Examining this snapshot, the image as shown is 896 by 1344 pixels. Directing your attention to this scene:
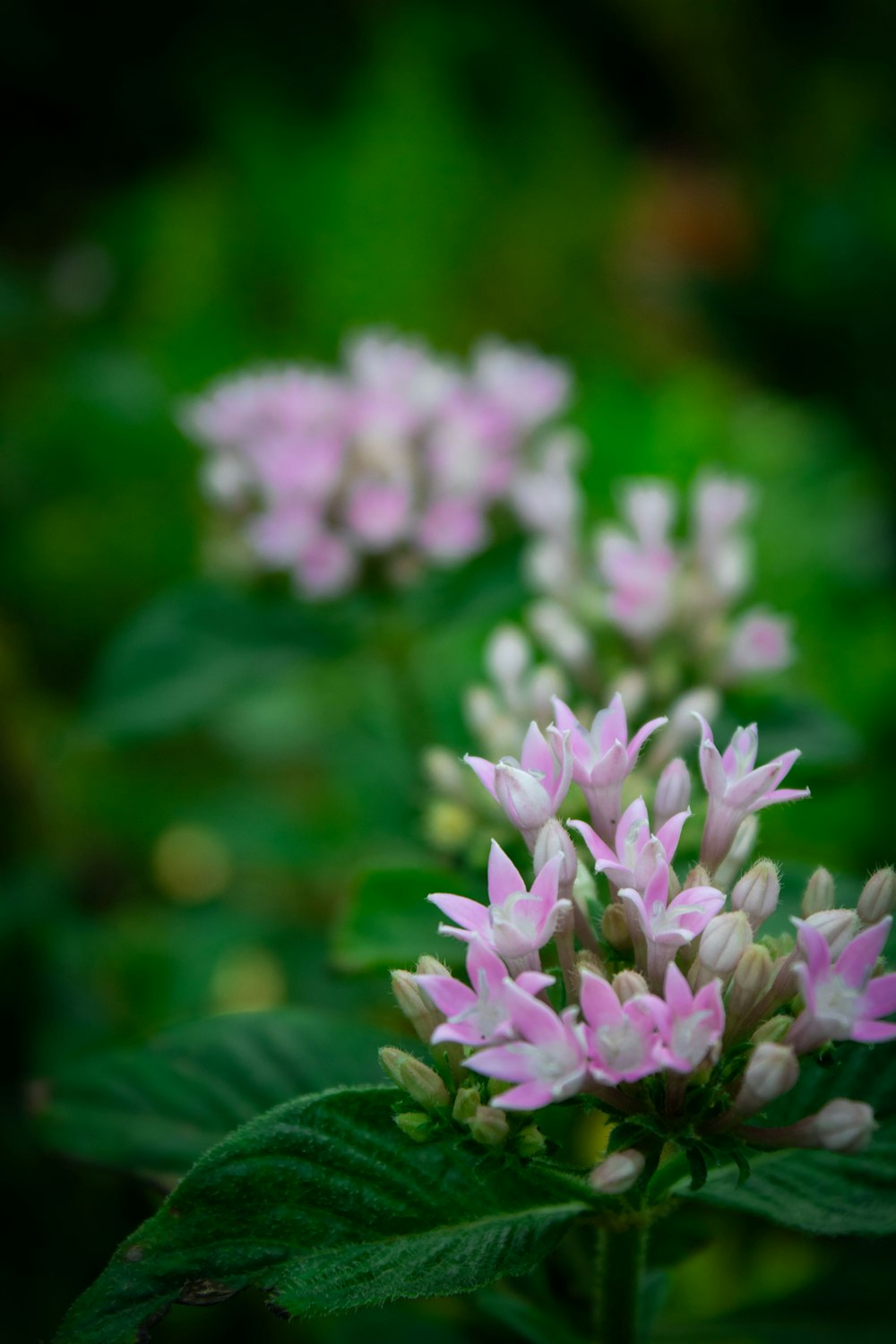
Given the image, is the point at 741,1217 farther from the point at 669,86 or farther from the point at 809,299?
the point at 669,86

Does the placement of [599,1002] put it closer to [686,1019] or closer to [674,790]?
[686,1019]

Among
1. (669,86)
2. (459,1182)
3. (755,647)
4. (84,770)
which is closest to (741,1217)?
(755,647)

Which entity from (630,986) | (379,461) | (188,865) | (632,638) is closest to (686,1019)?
(630,986)

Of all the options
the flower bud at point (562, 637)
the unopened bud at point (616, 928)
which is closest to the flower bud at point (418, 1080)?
the unopened bud at point (616, 928)

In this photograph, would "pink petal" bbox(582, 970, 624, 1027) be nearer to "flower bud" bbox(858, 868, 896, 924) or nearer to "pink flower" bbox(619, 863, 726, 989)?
"pink flower" bbox(619, 863, 726, 989)

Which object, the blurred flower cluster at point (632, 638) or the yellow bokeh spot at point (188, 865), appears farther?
the yellow bokeh spot at point (188, 865)

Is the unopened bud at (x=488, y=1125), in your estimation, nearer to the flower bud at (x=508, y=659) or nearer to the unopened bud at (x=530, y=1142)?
the unopened bud at (x=530, y=1142)
